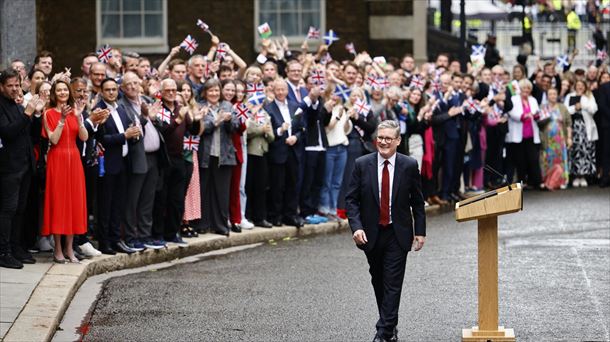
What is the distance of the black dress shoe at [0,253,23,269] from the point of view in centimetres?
1448

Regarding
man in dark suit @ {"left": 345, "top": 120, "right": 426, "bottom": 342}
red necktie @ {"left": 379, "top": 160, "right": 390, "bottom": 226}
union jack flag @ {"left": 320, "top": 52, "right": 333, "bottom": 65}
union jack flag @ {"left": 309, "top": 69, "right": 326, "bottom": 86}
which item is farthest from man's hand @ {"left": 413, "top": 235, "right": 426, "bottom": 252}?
union jack flag @ {"left": 320, "top": 52, "right": 333, "bottom": 65}

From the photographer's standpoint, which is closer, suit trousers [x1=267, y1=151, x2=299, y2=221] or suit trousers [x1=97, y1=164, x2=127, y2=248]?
suit trousers [x1=97, y1=164, x2=127, y2=248]

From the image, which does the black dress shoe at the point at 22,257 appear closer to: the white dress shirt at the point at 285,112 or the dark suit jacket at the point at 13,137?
the dark suit jacket at the point at 13,137

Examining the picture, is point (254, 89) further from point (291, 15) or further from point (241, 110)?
point (291, 15)

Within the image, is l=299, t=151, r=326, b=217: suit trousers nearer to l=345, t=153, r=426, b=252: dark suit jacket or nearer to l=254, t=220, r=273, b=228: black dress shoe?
l=254, t=220, r=273, b=228: black dress shoe

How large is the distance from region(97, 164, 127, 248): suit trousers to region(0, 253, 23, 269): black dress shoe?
52.5 inches

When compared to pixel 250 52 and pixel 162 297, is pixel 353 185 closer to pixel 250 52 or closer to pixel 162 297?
pixel 162 297

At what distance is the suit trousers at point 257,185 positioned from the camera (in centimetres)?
1866

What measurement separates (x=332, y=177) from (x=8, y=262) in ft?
21.4

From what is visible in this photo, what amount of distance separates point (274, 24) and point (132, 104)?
12.5m

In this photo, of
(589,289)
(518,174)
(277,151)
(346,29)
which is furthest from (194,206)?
(346,29)

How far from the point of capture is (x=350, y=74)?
20297 millimetres

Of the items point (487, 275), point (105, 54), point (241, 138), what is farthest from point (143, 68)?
point (487, 275)

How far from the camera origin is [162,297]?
13.7m
